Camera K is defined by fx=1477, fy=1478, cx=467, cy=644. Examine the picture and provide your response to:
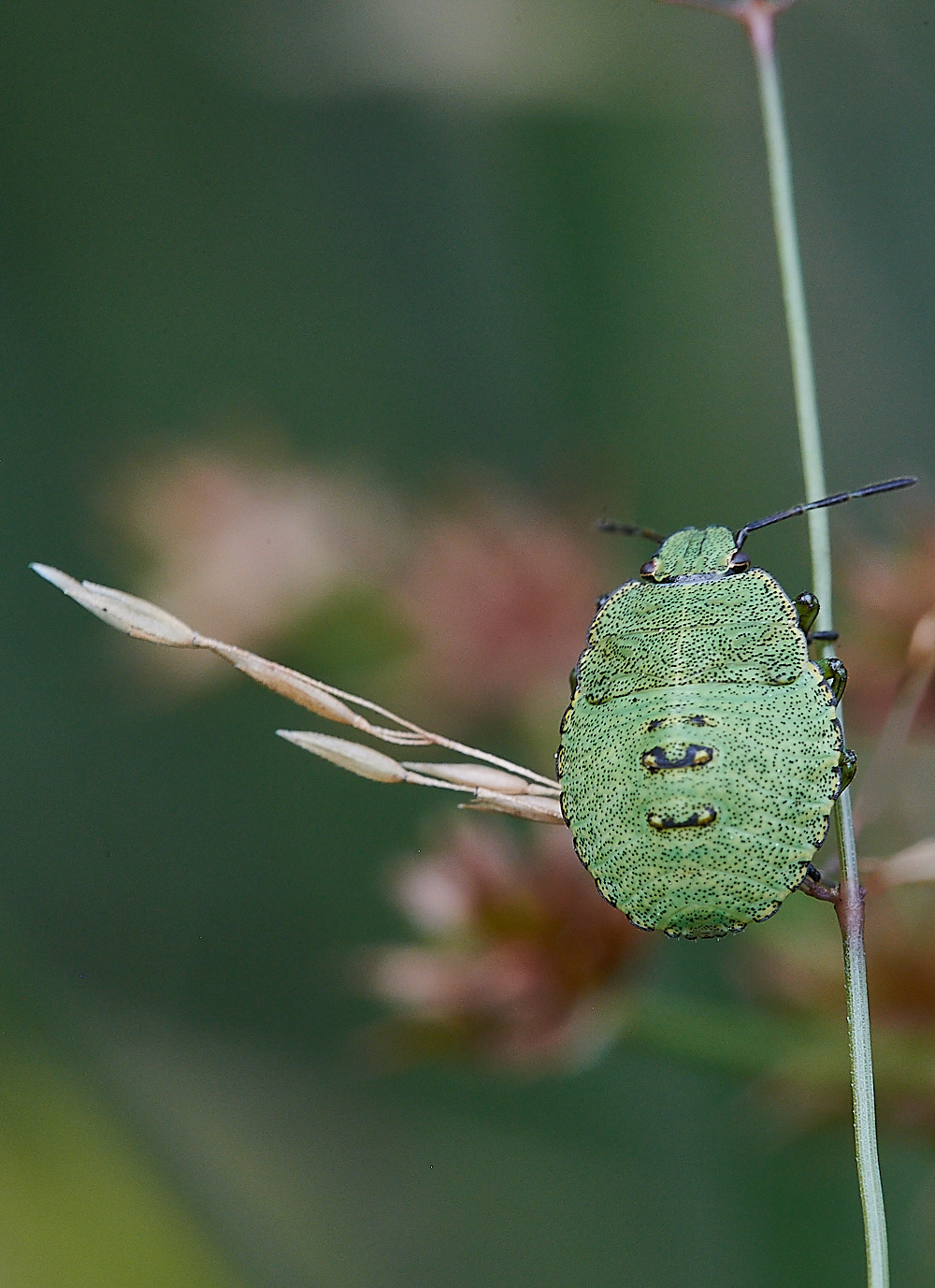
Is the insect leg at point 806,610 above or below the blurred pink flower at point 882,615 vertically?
below

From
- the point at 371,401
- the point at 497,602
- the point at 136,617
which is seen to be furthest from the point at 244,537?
the point at 136,617

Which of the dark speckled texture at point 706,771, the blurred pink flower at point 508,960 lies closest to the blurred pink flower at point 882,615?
the blurred pink flower at point 508,960

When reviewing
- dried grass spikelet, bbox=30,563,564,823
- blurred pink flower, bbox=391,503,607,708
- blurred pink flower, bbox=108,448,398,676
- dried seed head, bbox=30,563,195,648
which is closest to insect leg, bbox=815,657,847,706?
dried grass spikelet, bbox=30,563,564,823

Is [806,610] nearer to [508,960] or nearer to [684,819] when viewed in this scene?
[684,819]

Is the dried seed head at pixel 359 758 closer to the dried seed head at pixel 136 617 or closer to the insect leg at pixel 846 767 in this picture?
the dried seed head at pixel 136 617

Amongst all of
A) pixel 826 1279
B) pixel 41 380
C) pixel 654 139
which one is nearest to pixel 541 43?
pixel 654 139
